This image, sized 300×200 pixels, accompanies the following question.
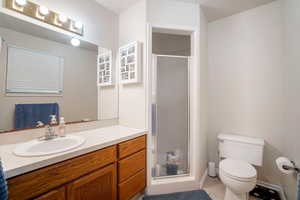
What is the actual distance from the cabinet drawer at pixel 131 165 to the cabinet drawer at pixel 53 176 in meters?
0.22

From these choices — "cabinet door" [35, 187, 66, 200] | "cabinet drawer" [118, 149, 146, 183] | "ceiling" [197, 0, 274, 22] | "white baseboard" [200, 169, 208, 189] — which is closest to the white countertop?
"cabinet door" [35, 187, 66, 200]

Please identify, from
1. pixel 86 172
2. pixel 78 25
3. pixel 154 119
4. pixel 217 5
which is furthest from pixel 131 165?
pixel 217 5

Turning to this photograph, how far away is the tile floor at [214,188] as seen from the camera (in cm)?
164

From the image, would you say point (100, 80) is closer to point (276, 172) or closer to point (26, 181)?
point (26, 181)

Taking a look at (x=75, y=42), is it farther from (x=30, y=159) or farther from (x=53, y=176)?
(x=53, y=176)

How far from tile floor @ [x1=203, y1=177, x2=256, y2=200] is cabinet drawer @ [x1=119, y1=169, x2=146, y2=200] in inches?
33.7

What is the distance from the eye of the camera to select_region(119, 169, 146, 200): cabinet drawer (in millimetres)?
1319

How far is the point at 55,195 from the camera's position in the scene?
872mm

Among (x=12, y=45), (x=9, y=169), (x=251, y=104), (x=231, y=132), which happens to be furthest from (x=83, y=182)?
(x=251, y=104)

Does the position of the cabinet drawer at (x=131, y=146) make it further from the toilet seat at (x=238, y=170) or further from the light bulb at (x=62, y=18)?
the light bulb at (x=62, y=18)

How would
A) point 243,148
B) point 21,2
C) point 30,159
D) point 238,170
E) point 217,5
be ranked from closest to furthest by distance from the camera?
point 30,159
point 21,2
point 238,170
point 243,148
point 217,5

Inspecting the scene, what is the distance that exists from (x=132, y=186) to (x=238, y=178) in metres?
1.06

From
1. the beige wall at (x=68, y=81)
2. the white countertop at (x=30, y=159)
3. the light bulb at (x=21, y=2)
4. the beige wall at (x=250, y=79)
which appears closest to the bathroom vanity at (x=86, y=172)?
the white countertop at (x=30, y=159)

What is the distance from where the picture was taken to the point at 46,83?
135cm
